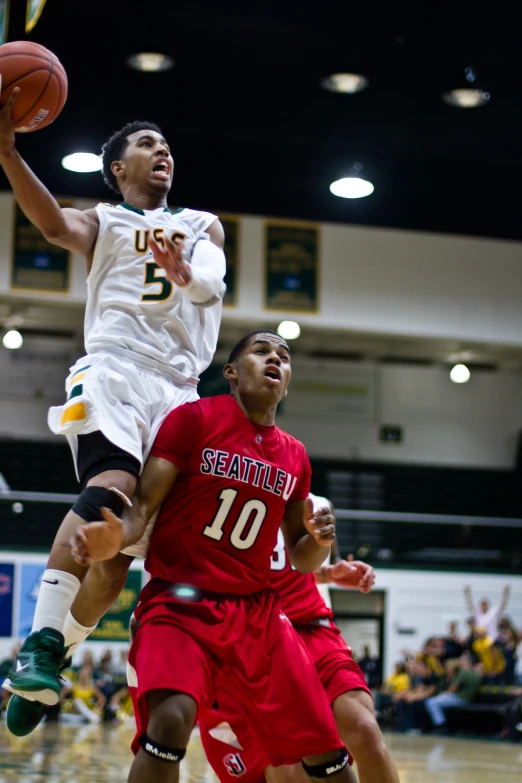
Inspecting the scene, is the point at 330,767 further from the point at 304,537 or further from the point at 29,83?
the point at 29,83

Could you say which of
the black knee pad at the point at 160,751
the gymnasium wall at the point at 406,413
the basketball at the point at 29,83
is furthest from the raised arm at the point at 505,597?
the basketball at the point at 29,83

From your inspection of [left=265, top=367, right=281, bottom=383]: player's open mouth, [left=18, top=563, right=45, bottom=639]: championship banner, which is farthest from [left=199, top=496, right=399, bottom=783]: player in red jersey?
[left=18, top=563, right=45, bottom=639]: championship banner

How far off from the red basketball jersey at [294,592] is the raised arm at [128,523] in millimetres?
1079

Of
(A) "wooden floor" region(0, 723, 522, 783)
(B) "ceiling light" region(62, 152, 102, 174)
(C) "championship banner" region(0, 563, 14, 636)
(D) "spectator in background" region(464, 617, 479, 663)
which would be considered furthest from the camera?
(D) "spectator in background" region(464, 617, 479, 663)

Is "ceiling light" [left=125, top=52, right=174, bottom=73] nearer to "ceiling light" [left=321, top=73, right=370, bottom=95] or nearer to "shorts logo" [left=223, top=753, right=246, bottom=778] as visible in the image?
"ceiling light" [left=321, top=73, right=370, bottom=95]

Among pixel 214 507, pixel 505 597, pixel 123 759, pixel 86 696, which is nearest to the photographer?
pixel 214 507

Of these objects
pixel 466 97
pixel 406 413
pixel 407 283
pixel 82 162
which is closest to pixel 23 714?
pixel 466 97

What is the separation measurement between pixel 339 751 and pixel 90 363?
5.64 ft

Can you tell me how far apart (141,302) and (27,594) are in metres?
9.40

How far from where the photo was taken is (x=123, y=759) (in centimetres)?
902

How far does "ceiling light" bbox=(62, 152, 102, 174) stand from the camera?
38.8 feet

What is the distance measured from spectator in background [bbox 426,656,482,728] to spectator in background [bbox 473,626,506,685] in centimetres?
13

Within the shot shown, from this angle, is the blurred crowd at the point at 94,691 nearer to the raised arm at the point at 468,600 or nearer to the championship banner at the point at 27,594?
the championship banner at the point at 27,594

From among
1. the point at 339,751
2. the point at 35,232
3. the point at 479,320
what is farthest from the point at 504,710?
the point at 339,751
